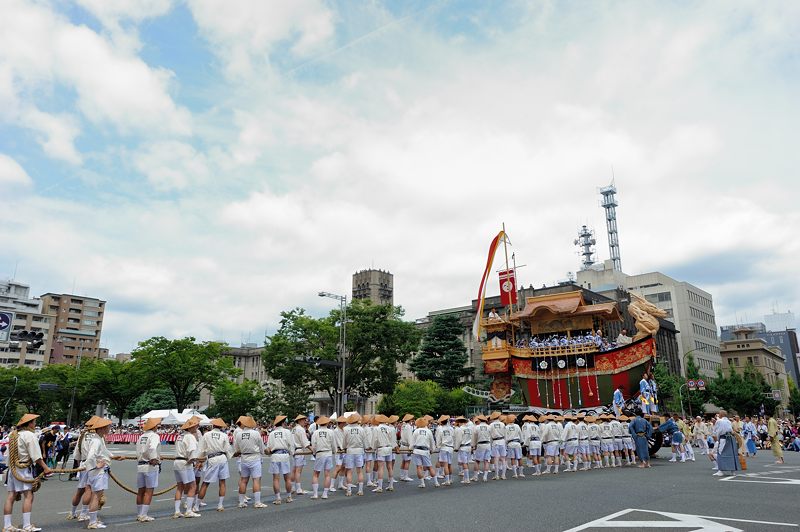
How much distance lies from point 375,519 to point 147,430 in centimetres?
453

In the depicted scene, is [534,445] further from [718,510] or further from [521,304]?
[521,304]

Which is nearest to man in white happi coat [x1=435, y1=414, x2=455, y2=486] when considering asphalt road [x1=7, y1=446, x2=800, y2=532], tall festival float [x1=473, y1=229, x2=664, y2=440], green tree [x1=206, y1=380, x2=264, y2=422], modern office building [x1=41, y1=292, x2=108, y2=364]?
asphalt road [x1=7, y1=446, x2=800, y2=532]

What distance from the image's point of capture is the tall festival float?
26.1 meters

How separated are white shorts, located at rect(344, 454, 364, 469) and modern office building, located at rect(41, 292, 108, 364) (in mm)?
103777

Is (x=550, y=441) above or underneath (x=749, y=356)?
underneath

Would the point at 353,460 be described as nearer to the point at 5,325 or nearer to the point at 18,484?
the point at 18,484

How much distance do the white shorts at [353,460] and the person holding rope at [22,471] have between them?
21.0 feet

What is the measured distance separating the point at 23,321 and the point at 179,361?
230 ft

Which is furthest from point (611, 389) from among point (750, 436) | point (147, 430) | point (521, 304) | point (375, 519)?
point (521, 304)

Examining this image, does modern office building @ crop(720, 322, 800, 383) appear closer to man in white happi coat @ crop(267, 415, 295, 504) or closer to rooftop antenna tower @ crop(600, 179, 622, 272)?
rooftop antenna tower @ crop(600, 179, 622, 272)

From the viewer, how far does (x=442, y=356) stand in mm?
58594

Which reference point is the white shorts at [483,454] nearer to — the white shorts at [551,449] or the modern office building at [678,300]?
the white shorts at [551,449]

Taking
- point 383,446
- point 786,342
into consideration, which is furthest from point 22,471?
point 786,342

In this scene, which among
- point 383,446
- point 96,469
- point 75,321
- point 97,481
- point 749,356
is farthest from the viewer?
point 75,321
